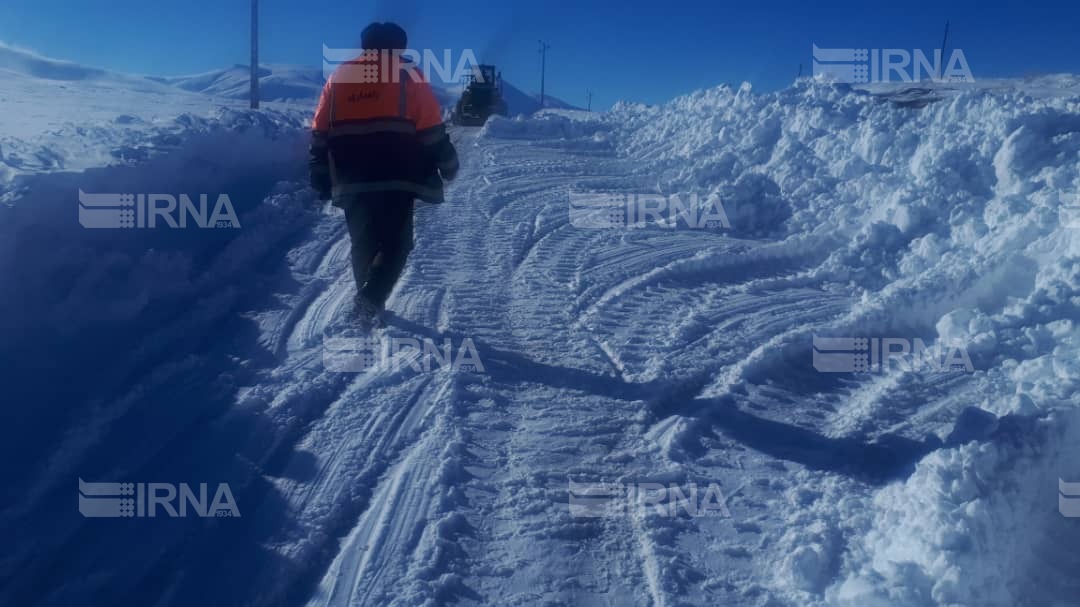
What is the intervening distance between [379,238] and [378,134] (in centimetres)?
72

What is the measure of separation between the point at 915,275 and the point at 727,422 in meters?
3.17

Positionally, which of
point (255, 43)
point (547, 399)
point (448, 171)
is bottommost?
point (547, 399)

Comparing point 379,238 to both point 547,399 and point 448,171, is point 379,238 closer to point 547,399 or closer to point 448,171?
point 448,171

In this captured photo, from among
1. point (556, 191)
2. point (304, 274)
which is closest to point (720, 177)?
point (556, 191)

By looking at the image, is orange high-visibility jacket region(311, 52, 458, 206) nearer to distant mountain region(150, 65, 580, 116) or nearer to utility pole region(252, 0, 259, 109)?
utility pole region(252, 0, 259, 109)

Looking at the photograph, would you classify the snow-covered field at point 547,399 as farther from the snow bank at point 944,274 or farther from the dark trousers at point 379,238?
the dark trousers at point 379,238

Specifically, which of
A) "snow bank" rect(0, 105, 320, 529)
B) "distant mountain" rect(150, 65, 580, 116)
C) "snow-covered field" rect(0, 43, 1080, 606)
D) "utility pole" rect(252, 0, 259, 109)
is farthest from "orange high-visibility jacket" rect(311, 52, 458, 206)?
"distant mountain" rect(150, 65, 580, 116)

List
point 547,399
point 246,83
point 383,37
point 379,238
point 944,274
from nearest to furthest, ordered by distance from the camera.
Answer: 1. point 547,399
2. point 383,37
3. point 379,238
4. point 944,274
5. point 246,83

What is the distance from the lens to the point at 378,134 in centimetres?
476

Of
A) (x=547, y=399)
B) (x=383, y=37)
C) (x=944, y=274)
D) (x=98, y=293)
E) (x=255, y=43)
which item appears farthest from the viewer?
(x=255, y=43)

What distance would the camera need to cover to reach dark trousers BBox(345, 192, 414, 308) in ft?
16.5

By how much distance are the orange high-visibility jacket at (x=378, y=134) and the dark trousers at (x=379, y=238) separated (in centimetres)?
9

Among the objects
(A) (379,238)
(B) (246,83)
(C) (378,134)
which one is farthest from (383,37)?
(B) (246,83)

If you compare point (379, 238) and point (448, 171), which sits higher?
point (448, 171)
